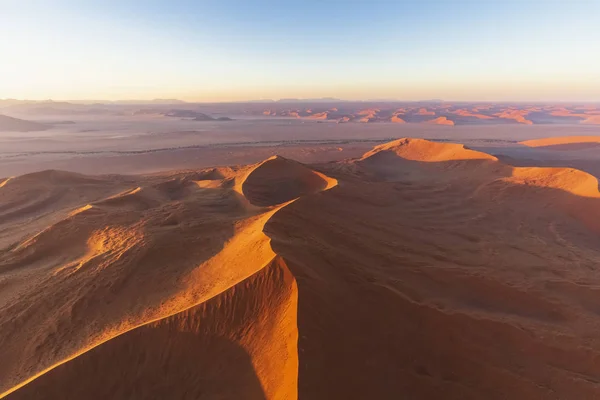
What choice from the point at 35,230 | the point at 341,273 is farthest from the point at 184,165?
the point at 341,273

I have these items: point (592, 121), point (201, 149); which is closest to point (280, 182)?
point (201, 149)

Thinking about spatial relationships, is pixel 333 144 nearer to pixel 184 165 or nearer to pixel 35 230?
pixel 184 165

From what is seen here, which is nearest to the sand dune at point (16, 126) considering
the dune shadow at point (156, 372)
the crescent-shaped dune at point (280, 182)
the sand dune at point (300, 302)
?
the sand dune at point (300, 302)

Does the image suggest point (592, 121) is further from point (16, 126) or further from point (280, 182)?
point (16, 126)

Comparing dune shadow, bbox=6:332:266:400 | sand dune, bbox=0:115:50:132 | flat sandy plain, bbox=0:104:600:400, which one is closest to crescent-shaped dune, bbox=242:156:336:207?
flat sandy plain, bbox=0:104:600:400

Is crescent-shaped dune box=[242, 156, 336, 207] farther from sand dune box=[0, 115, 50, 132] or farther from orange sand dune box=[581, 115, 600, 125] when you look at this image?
orange sand dune box=[581, 115, 600, 125]

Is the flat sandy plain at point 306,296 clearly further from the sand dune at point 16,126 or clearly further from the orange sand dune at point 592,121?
the orange sand dune at point 592,121
